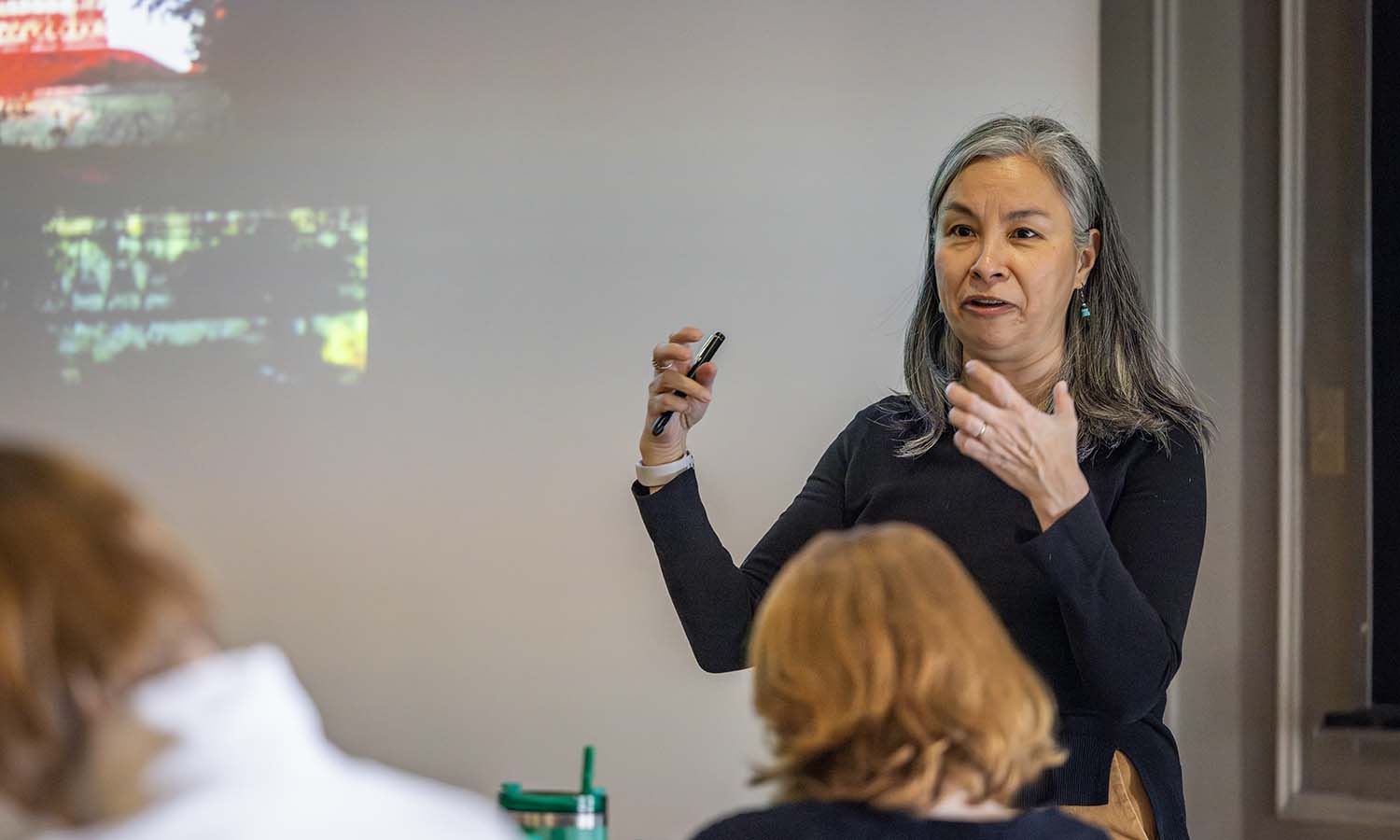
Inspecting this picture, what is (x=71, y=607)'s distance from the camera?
0.84 m

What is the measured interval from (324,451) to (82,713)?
2.25 metres

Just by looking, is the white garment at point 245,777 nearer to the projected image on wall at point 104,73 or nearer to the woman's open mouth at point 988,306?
the woman's open mouth at point 988,306

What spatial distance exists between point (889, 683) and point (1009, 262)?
0.89 m

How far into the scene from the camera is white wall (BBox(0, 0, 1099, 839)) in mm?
2789

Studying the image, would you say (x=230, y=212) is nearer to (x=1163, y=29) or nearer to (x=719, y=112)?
(x=719, y=112)

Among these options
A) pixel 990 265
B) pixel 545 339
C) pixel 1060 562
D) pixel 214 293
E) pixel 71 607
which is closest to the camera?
pixel 71 607

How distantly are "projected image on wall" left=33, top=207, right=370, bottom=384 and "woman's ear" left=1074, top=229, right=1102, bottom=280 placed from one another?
1.53 metres

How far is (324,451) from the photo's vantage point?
121 inches

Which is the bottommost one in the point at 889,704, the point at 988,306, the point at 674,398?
the point at 889,704

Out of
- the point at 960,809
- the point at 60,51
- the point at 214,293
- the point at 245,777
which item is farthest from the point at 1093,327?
the point at 60,51

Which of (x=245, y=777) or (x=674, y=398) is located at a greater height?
(x=674, y=398)

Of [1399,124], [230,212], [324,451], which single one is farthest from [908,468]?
[230,212]

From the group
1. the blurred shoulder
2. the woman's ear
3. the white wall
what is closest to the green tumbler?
the blurred shoulder

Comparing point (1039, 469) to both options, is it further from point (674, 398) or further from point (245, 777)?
point (245, 777)
